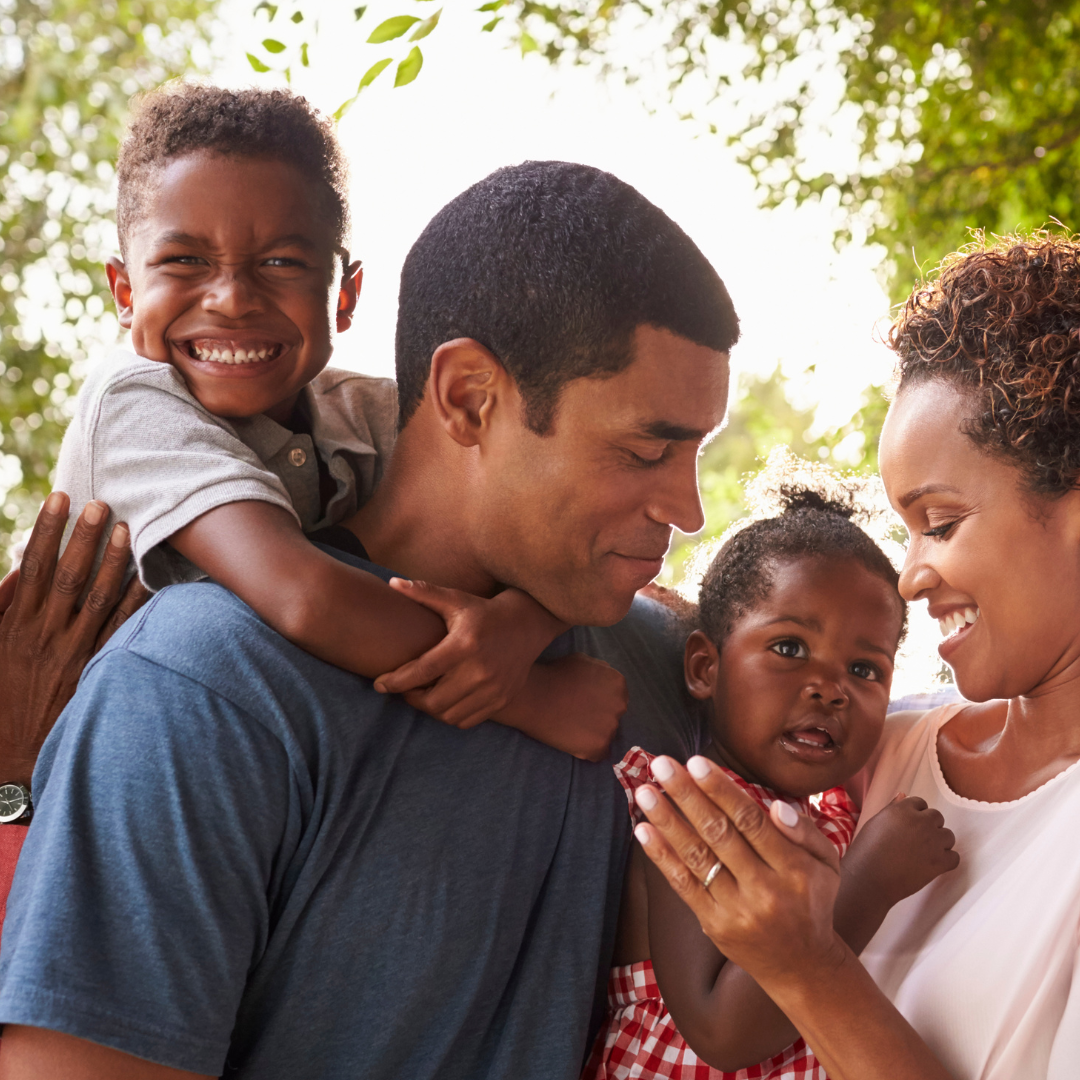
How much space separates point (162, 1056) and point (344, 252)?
1.57m

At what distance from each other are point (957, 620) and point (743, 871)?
0.62 meters

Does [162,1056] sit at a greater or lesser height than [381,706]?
lesser

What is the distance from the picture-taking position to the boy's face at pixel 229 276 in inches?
87.4

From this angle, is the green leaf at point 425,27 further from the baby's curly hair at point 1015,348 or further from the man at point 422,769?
the baby's curly hair at point 1015,348

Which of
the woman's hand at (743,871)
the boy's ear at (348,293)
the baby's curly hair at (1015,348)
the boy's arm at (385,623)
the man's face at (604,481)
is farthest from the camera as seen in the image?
the boy's ear at (348,293)

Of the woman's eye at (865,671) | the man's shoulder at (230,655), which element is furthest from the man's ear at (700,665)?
the man's shoulder at (230,655)

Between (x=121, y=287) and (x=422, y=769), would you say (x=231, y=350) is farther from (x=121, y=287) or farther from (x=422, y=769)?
(x=422, y=769)

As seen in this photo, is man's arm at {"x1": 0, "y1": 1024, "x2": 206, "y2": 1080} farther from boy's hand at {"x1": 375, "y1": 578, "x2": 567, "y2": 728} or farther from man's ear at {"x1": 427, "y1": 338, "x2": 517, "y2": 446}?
man's ear at {"x1": 427, "y1": 338, "x2": 517, "y2": 446}

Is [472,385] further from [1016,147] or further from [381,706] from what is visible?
[1016,147]

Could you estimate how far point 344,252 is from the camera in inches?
96.3

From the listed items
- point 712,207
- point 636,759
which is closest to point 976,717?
point 636,759

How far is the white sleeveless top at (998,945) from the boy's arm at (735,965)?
0.21 ft

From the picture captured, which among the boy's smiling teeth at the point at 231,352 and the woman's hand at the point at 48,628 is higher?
the boy's smiling teeth at the point at 231,352

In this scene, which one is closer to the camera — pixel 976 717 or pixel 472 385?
pixel 472 385
